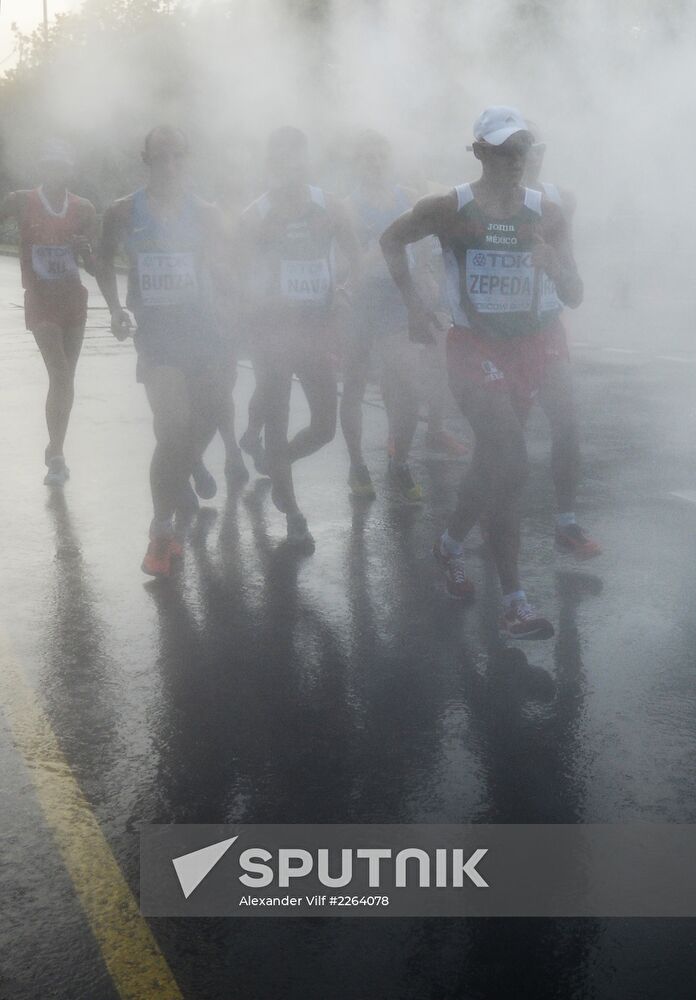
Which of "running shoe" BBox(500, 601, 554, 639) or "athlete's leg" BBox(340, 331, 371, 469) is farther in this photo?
"athlete's leg" BBox(340, 331, 371, 469)

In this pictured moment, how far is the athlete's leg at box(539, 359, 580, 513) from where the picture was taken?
582 cm

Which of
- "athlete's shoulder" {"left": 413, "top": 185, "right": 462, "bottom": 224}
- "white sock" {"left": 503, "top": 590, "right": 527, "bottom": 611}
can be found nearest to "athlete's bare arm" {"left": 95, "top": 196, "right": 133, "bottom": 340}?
"athlete's shoulder" {"left": 413, "top": 185, "right": 462, "bottom": 224}

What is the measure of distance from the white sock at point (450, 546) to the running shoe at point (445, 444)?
2778mm

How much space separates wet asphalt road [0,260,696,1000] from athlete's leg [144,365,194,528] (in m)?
0.31

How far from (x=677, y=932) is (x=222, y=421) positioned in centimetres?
376

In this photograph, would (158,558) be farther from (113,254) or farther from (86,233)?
(86,233)

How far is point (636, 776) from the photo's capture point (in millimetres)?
3850

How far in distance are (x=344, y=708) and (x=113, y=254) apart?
2531 millimetres

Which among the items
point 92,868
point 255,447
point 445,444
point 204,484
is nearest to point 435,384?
point 445,444

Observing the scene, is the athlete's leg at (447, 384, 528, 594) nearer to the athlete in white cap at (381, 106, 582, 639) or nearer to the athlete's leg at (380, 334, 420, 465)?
the athlete in white cap at (381, 106, 582, 639)

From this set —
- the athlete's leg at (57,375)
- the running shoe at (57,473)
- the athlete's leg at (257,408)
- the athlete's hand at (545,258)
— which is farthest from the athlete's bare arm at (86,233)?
the athlete's hand at (545,258)

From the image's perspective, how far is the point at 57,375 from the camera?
7816mm

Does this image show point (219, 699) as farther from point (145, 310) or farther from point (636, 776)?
point (145, 310)

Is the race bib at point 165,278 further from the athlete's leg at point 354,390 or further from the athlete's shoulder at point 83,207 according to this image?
the athlete's shoulder at point 83,207
